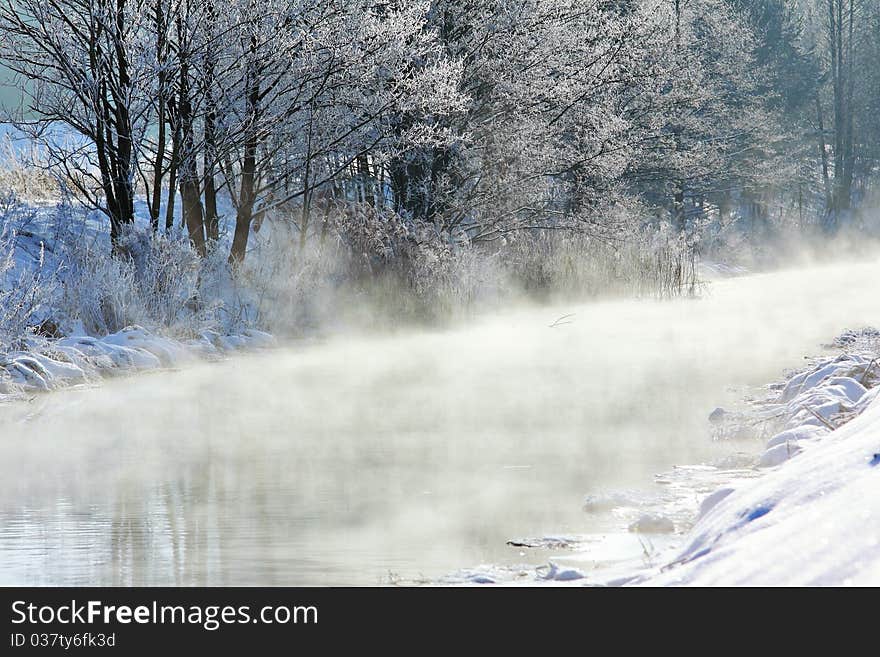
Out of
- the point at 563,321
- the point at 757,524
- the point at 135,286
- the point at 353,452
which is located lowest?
the point at 563,321

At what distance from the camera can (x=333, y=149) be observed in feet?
54.5

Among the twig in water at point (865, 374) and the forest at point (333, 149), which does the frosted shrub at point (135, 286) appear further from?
the twig in water at point (865, 374)

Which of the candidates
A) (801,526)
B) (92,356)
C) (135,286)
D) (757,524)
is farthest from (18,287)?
(801,526)

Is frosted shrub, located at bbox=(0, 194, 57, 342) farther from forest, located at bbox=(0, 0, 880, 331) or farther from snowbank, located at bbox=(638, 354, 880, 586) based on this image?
snowbank, located at bbox=(638, 354, 880, 586)

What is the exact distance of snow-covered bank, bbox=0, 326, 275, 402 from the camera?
34.4ft

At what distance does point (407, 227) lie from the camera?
678 inches

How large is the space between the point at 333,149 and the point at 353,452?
9843 mm

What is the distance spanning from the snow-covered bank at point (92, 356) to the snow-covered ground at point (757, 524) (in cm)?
650

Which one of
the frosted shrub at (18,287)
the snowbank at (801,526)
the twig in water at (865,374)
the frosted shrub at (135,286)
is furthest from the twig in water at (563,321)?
the snowbank at (801,526)

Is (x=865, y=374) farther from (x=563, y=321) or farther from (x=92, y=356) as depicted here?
(x=563, y=321)

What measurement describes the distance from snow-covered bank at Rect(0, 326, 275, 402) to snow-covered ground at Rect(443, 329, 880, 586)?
6499 mm

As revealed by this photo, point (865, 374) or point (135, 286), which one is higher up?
point (135, 286)

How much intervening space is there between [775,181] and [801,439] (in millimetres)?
36774
